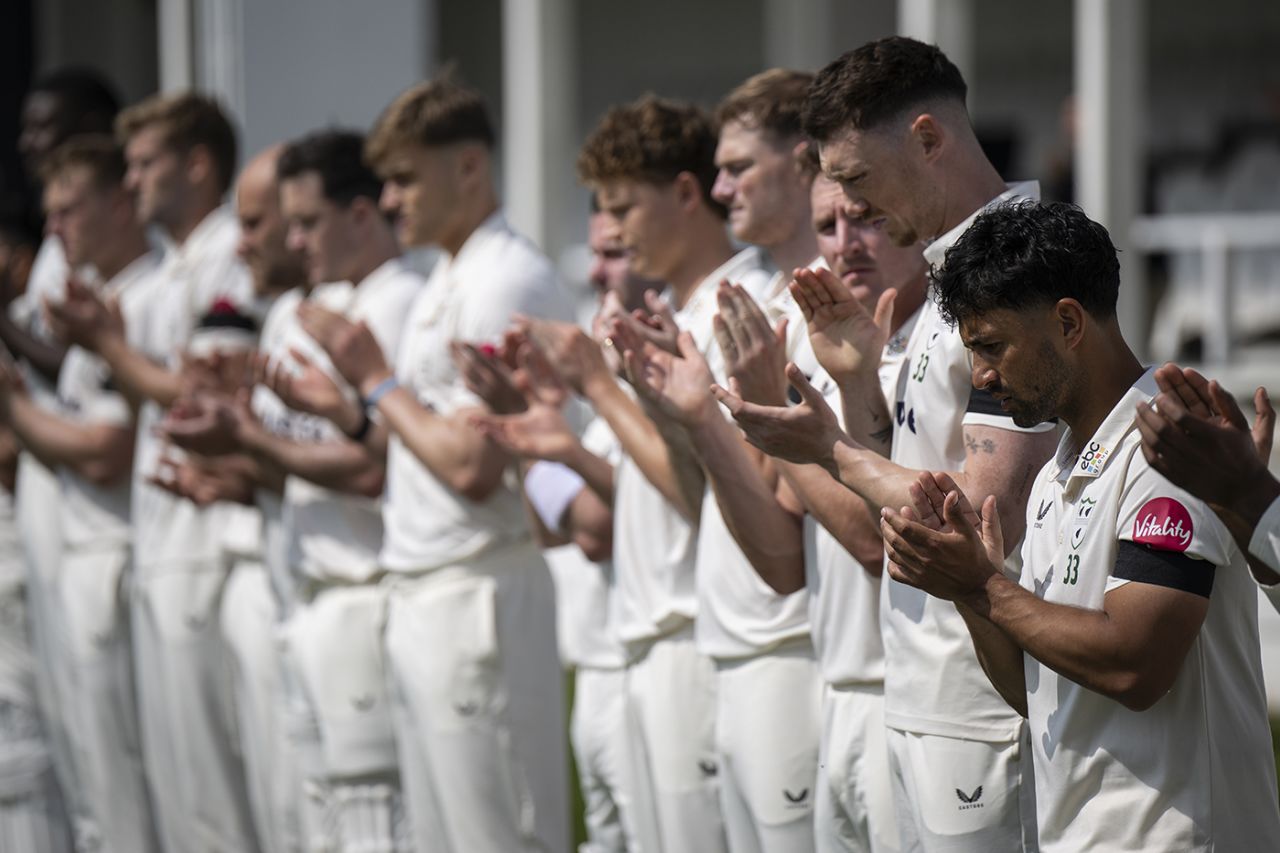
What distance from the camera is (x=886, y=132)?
331 centimetres

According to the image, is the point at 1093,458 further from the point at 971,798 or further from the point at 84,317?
the point at 84,317

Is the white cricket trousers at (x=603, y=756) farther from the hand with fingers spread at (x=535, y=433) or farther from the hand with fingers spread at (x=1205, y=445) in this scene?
the hand with fingers spread at (x=1205, y=445)

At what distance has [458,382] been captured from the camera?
516 centimetres

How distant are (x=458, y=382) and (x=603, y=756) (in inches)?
42.0

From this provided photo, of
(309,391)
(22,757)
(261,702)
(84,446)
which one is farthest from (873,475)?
(22,757)

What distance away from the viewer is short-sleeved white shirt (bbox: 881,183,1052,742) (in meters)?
3.25

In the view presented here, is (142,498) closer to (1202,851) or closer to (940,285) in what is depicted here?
(940,285)

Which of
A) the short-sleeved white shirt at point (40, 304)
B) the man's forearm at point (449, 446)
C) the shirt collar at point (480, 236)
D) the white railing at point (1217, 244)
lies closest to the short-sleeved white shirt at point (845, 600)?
the man's forearm at point (449, 446)

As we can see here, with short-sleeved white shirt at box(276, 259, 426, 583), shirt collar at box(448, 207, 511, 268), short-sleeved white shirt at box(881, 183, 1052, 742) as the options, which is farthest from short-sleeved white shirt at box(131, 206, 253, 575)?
short-sleeved white shirt at box(881, 183, 1052, 742)

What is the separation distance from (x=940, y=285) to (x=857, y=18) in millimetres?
6143

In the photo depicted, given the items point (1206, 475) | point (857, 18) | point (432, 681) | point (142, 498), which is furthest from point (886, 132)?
point (857, 18)

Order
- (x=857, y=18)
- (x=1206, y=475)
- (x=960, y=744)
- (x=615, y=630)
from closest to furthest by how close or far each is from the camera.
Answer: (x=1206, y=475) → (x=960, y=744) → (x=615, y=630) → (x=857, y=18)

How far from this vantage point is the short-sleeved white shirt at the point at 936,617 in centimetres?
325

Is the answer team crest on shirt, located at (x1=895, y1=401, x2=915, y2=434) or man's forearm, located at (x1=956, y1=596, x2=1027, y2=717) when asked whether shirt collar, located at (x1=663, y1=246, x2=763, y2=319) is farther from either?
man's forearm, located at (x1=956, y1=596, x2=1027, y2=717)
